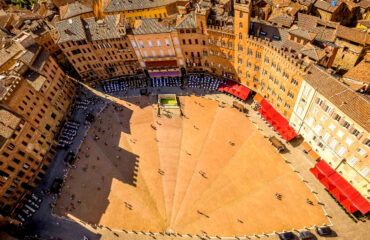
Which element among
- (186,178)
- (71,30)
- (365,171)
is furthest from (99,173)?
(365,171)

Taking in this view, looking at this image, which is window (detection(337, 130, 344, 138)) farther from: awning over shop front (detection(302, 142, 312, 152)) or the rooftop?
the rooftop

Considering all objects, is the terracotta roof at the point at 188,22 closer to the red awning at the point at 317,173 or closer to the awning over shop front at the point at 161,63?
the awning over shop front at the point at 161,63

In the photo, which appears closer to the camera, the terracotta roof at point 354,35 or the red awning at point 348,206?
the red awning at point 348,206

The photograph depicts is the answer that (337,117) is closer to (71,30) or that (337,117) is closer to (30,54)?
(71,30)

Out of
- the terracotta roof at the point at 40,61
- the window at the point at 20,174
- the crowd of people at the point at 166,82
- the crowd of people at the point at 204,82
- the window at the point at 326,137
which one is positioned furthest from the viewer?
the crowd of people at the point at 166,82

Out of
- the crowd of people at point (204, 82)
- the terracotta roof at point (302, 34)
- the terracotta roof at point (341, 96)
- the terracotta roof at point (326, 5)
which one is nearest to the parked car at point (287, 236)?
the terracotta roof at point (341, 96)

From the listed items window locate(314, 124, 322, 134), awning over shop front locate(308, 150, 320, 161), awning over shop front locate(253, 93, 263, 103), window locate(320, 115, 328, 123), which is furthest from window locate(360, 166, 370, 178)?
awning over shop front locate(253, 93, 263, 103)
